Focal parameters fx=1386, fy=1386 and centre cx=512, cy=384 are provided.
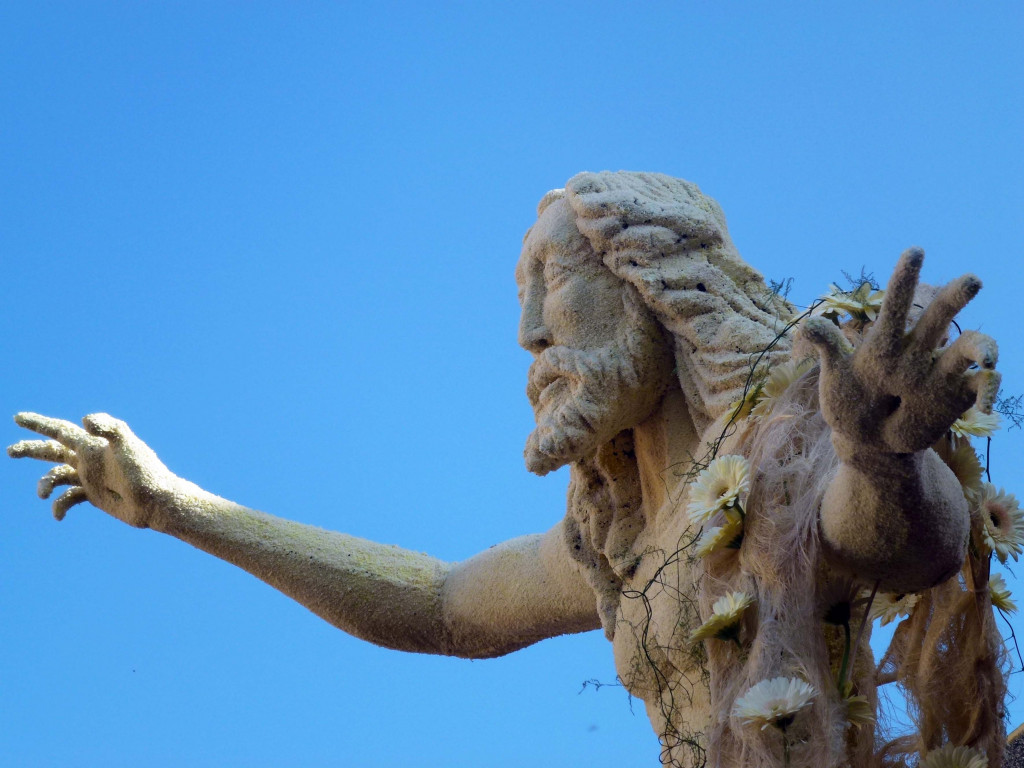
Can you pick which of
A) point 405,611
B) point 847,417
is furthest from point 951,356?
point 405,611

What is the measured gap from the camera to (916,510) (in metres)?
1.81

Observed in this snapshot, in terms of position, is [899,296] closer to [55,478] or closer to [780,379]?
[780,379]

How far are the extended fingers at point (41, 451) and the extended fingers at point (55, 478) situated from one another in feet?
0.06

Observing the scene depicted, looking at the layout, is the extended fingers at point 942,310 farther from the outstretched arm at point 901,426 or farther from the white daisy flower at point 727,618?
the white daisy flower at point 727,618

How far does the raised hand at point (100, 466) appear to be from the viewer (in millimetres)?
3250

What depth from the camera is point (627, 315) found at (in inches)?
104

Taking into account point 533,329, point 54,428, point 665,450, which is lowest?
point 665,450

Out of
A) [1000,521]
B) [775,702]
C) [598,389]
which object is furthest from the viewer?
[598,389]

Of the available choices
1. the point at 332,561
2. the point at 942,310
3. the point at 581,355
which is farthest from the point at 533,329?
the point at 942,310

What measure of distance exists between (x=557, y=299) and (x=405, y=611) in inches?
35.6

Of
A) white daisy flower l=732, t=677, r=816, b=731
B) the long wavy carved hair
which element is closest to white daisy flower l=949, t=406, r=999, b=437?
the long wavy carved hair

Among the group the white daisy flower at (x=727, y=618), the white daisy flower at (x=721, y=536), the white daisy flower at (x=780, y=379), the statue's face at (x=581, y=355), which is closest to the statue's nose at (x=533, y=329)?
the statue's face at (x=581, y=355)

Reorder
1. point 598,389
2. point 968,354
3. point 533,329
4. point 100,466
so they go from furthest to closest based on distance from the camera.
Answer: point 100,466 < point 533,329 < point 598,389 < point 968,354

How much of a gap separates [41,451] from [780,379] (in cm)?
198
